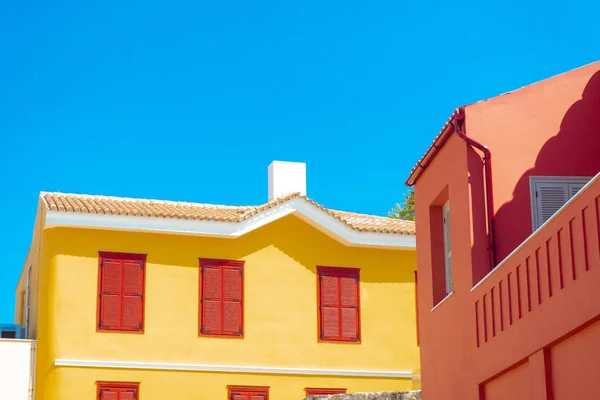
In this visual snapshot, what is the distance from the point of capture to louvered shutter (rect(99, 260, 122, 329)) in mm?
26688

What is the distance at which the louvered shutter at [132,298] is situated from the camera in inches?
1057

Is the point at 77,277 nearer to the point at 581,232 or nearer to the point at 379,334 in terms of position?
the point at 379,334

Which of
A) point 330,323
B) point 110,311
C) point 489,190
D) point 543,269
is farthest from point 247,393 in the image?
point 543,269

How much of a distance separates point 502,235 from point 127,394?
13.2m

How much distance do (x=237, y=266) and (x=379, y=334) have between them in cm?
407

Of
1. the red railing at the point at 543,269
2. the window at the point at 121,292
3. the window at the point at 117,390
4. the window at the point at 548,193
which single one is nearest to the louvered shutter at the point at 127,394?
the window at the point at 117,390

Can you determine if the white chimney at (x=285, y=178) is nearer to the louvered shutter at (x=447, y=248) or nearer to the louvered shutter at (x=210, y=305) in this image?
the louvered shutter at (x=210, y=305)

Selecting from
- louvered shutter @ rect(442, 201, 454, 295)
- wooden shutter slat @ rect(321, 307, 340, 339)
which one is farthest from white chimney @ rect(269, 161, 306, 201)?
louvered shutter @ rect(442, 201, 454, 295)

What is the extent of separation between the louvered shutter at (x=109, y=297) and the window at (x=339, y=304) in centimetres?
515

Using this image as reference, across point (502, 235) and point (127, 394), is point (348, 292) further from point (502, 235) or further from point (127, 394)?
point (502, 235)

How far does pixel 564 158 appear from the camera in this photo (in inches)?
655

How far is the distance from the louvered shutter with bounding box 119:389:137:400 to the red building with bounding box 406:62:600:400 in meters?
10.2

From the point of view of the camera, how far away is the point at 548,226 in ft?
42.2

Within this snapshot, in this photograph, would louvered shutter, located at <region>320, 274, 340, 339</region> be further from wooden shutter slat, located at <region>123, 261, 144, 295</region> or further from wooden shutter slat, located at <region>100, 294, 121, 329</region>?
wooden shutter slat, located at <region>100, 294, 121, 329</region>
